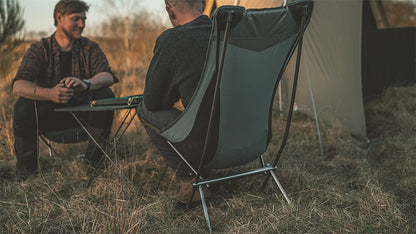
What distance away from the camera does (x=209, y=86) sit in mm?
1647

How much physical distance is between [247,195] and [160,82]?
932 mm

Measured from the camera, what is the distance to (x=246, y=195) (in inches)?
91.0

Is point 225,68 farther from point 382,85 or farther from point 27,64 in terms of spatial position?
point 382,85

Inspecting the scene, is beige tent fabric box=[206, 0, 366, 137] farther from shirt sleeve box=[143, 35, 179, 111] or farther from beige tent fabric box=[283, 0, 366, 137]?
shirt sleeve box=[143, 35, 179, 111]

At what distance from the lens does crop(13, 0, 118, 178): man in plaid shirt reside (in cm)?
270

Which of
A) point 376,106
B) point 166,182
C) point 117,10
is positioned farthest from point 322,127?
point 117,10

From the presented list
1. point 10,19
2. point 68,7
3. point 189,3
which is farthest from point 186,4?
point 10,19

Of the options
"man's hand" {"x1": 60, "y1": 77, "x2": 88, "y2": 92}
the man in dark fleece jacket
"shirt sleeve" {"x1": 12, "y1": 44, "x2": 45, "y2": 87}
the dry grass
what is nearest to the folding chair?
the man in dark fleece jacket

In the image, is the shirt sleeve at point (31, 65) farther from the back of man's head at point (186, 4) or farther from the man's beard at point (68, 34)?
the back of man's head at point (186, 4)

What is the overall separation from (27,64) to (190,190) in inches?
64.9

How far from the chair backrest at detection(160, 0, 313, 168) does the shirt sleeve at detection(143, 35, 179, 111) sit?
0.53 feet

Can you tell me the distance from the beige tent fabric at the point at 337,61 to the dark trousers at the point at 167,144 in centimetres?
214

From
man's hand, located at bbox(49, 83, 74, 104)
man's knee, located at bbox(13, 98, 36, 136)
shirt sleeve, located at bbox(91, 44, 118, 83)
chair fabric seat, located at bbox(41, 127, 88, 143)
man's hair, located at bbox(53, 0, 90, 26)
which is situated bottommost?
chair fabric seat, located at bbox(41, 127, 88, 143)

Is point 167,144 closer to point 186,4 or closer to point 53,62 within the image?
point 186,4
